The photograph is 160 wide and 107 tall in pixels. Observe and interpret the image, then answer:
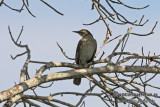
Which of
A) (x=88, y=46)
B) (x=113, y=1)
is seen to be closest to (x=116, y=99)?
(x=113, y=1)

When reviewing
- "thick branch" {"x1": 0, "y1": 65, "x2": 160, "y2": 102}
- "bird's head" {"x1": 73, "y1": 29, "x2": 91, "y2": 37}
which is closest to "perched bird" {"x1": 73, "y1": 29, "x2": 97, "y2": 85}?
"bird's head" {"x1": 73, "y1": 29, "x2": 91, "y2": 37}

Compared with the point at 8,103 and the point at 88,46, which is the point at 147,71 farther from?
the point at 88,46

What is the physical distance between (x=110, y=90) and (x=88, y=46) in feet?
10.8

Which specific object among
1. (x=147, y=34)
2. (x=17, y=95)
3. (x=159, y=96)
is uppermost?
(x=147, y=34)

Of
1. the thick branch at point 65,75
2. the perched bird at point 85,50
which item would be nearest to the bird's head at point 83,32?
the perched bird at point 85,50

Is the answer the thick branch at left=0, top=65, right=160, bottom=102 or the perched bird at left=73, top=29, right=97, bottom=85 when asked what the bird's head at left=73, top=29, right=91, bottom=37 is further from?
the thick branch at left=0, top=65, right=160, bottom=102

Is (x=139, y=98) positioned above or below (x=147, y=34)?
below

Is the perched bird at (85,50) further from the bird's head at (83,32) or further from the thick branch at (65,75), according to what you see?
the thick branch at (65,75)

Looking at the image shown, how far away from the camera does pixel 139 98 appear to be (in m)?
4.71

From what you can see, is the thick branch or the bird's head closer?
the thick branch

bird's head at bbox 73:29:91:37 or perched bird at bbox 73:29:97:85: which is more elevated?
bird's head at bbox 73:29:91:37

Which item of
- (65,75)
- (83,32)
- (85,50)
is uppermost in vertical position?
(83,32)

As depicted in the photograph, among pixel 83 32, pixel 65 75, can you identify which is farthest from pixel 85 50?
pixel 65 75

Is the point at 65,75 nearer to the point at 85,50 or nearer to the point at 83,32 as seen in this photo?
the point at 85,50
